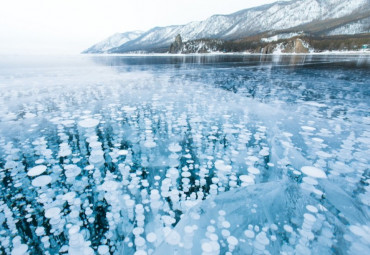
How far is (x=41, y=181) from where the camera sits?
3613 millimetres

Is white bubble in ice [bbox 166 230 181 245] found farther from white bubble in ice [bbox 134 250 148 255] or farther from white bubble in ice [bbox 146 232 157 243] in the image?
white bubble in ice [bbox 134 250 148 255]

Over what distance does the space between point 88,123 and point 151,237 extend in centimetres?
508

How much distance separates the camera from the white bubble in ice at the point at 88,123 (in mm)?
6316

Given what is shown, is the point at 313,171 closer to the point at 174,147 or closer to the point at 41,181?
the point at 174,147

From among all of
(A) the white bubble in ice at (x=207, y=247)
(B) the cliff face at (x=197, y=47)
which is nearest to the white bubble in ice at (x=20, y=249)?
(A) the white bubble in ice at (x=207, y=247)

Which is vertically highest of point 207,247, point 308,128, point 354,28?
point 354,28

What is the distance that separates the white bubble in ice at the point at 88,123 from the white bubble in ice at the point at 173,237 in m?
4.76

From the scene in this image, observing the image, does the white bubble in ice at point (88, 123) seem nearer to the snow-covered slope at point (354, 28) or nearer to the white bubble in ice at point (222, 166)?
the white bubble in ice at point (222, 166)

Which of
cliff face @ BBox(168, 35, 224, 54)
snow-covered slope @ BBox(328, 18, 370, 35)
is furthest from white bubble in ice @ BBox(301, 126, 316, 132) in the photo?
snow-covered slope @ BBox(328, 18, 370, 35)

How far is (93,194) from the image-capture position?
3242 mm

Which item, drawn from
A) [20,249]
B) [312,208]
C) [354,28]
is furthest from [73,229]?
[354,28]

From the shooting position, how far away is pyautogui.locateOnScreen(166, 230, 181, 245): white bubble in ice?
8.11 ft

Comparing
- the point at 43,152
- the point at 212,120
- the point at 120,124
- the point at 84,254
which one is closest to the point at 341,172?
the point at 212,120

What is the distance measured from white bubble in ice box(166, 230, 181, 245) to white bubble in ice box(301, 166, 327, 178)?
276 cm
